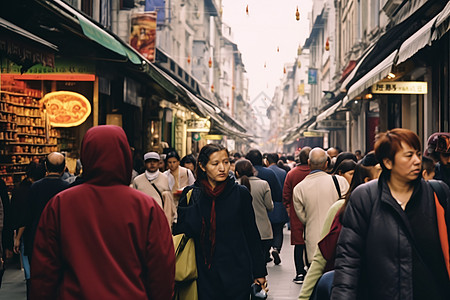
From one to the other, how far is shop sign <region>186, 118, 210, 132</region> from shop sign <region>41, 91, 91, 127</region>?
632 inches

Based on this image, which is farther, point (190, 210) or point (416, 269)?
point (190, 210)

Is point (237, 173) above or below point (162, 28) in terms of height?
below

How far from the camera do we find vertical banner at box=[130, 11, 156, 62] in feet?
72.0

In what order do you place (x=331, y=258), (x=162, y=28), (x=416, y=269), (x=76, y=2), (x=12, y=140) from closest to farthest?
(x=416, y=269) < (x=331, y=258) < (x=12, y=140) < (x=76, y=2) < (x=162, y=28)

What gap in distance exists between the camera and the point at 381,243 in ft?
12.6

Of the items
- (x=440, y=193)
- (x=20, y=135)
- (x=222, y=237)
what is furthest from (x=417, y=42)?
(x=20, y=135)

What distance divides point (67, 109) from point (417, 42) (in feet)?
22.4

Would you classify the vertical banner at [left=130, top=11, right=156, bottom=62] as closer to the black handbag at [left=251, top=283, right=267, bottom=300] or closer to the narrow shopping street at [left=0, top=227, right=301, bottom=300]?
the narrow shopping street at [left=0, top=227, right=301, bottom=300]

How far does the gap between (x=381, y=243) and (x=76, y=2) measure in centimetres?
1586

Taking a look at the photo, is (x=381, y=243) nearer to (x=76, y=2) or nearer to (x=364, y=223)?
(x=364, y=223)

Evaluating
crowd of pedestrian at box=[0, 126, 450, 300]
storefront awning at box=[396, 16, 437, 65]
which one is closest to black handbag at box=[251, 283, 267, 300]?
crowd of pedestrian at box=[0, 126, 450, 300]

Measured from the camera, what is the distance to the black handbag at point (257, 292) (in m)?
5.45

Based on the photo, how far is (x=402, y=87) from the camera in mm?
14352

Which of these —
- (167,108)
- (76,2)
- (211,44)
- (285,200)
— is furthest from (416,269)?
(211,44)
